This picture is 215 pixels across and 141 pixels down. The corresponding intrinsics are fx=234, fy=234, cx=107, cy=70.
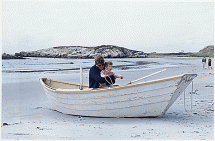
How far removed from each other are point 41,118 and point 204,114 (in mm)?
3976

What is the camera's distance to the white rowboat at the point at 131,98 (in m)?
4.81

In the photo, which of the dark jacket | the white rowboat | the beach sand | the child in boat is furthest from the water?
the child in boat

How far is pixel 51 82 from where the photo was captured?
8.34m

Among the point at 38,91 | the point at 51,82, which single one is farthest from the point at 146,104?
the point at 38,91

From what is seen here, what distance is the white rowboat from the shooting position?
4.81 meters

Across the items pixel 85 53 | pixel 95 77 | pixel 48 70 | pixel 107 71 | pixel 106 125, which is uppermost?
pixel 85 53

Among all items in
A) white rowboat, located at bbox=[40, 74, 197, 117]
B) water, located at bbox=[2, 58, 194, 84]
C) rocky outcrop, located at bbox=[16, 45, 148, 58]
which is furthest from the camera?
rocky outcrop, located at bbox=[16, 45, 148, 58]

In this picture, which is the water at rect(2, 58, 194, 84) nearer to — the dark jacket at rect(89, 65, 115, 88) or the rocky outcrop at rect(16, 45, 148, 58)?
the dark jacket at rect(89, 65, 115, 88)

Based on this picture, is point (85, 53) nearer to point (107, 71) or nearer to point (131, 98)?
point (107, 71)

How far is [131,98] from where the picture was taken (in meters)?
5.06

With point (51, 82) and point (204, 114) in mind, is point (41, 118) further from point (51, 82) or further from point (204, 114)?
point (204, 114)

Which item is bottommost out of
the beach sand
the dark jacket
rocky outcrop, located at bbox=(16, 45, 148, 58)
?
the beach sand

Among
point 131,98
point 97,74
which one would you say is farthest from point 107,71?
point 131,98

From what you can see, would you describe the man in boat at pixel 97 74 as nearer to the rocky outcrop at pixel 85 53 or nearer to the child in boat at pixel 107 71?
the child in boat at pixel 107 71
